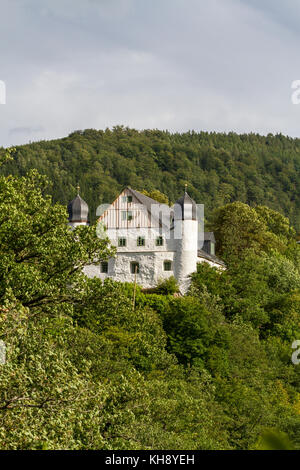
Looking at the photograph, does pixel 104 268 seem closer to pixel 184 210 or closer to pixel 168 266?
pixel 168 266

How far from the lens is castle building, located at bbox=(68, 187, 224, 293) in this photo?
189 feet

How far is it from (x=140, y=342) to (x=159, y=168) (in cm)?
11963

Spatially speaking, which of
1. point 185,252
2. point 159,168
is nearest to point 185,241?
point 185,252

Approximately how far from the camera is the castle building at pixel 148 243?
57.7 meters

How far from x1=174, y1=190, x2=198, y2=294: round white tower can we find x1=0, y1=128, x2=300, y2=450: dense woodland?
93cm

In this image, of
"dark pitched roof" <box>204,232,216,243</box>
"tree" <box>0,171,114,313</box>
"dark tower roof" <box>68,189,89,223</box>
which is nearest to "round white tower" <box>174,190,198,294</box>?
"dark tower roof" <box>68,189,89,223</box>

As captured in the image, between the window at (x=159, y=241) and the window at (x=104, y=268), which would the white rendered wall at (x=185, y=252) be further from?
the window at (x=104, y=268)

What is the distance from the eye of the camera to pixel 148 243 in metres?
58.7

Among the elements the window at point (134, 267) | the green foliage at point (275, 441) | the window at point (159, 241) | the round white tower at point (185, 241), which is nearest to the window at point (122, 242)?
the window at point (134, 267)

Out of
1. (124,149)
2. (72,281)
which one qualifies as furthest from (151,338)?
(124,149)

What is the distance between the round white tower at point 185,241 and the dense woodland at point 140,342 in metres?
0.93

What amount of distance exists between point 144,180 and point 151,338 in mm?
104963

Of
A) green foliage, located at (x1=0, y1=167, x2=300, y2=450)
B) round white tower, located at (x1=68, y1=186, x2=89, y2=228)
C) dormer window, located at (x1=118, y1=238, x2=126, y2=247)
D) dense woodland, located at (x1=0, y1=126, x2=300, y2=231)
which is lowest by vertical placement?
green foliage, located at (x1=0, y1=167, x2=300, y2=450)

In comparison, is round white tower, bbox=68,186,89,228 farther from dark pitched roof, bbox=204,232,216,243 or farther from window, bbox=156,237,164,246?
dark pitched roof, bbox=204,232,216,243
